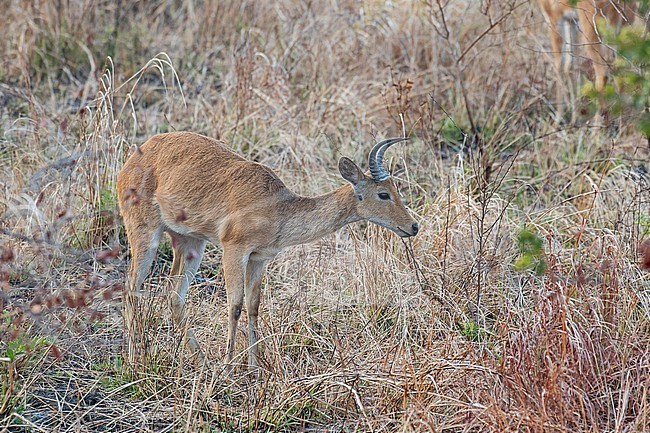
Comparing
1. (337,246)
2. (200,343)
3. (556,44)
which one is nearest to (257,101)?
(337,246)

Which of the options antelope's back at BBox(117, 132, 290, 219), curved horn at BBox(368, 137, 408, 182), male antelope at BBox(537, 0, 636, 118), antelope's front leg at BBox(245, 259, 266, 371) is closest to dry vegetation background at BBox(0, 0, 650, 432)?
antelope's front leg at BBox(245, 259, 266, 371)

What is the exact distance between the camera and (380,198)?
5590 millimetres

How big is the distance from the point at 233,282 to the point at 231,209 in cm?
46

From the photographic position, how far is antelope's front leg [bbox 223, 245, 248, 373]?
5586 mm

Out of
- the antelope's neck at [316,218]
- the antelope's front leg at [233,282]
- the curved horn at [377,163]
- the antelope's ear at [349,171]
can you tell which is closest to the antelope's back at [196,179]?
the antelope's neck at [316,218]

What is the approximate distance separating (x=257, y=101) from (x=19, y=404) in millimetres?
4811

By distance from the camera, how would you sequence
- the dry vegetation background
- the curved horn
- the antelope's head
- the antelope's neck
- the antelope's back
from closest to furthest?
the dry vegetation background, the curved horn, the antelope's head, the antelope's neck, the antelope's back

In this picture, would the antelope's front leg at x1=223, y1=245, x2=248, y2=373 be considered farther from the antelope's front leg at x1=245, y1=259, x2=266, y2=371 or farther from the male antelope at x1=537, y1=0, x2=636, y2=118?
the male antelope at x1=537, y1=0, x2=636, y2=118

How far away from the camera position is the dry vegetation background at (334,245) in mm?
4750

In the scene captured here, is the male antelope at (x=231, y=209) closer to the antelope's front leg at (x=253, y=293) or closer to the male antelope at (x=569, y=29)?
the antelope's front leg at (x=253, y=293)

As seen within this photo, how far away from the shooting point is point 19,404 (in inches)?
192

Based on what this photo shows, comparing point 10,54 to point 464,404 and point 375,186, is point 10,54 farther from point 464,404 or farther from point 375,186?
point 464,404

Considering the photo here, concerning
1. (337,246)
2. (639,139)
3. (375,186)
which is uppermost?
(375,186)

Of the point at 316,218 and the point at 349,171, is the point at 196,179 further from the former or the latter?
the point at 349,171
